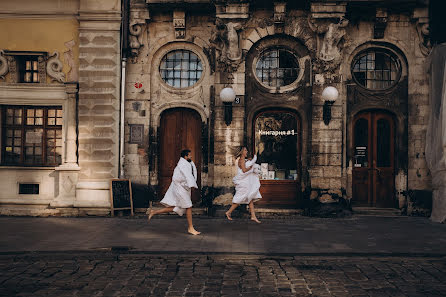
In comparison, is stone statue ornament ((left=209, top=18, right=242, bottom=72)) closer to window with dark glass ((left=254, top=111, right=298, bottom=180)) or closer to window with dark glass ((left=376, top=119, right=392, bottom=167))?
window with dark glass ((left=254, top=111, right=298, bottom=180))

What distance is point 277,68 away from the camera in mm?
12227

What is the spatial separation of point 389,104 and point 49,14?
10.6 meters

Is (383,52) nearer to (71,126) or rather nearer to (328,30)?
(328,30)

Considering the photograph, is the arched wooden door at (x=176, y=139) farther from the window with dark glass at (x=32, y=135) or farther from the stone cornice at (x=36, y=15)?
the stone cornice at (x=36, y=15)

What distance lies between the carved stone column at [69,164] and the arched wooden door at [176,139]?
2.55 m

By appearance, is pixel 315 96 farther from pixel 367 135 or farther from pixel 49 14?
pixel 49 14

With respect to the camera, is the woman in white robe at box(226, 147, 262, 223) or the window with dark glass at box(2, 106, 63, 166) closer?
the woman in white robe at box(226, 147, 262, 223)

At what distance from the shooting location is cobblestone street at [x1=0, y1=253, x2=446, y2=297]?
16.8 ft

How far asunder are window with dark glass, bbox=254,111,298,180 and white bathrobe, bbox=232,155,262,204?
1792 millimetres

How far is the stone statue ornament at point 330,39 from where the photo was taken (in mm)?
11445

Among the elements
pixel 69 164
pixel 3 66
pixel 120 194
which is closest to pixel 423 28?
pixel 120 194

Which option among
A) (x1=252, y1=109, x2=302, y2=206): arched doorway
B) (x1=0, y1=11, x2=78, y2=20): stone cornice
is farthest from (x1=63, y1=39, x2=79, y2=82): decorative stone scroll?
(x1=252, y1=109, x2=302, y2=206): arched doorway

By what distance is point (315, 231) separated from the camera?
9.21 metres

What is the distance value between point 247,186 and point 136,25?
6072 millimetres
